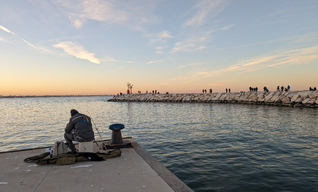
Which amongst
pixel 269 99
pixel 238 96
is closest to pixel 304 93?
pixel 269 99

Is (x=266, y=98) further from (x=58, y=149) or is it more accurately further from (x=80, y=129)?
(x=58, y=149)

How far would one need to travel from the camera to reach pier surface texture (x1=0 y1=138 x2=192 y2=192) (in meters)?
4.02

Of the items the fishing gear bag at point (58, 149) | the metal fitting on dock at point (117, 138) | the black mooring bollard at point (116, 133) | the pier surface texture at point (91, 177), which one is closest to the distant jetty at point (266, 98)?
the metal fitting on dock at point (117, 138)

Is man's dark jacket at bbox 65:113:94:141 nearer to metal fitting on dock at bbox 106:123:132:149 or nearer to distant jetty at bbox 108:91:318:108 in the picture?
metal fitting on dock at bbox 106:123:132:149

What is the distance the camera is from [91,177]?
455cm

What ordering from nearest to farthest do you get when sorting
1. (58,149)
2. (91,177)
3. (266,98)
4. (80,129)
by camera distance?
(91,177) → (80,129) → (58,149) → (266,98)

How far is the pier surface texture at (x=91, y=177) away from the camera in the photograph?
13.2 ft

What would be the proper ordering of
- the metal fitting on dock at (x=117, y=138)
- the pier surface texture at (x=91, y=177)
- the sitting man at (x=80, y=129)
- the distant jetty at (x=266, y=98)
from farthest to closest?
the distant jetty at (x=266, y=98)
the metal fitting on dock at (x=117, y=138)
the sitting man at (x=80, y=129)
the pier surface texture at (x=91, y=177)

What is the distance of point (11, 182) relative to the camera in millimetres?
4316

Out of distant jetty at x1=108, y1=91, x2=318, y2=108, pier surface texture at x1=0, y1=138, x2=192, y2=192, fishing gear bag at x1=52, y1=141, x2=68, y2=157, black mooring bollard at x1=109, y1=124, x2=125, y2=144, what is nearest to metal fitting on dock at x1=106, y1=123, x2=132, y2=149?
black mooring bollard at x1=109, y1=124, x2=125, y2=144

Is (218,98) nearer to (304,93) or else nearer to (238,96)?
(238,96)

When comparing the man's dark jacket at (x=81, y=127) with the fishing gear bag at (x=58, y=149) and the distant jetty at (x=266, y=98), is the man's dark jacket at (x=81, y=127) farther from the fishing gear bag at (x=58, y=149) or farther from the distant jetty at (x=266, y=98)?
the distant jetty at (x=266, y=98)

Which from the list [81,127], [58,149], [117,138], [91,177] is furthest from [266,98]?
[91,177]

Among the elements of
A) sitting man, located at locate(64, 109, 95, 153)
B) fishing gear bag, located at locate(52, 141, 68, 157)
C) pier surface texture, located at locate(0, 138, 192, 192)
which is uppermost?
sitting man, located at locate(64, 109, 95, 153)
